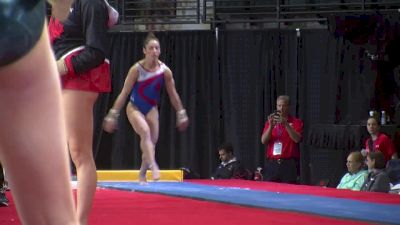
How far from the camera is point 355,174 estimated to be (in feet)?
27.6

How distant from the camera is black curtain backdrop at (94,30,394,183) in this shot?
429 inches

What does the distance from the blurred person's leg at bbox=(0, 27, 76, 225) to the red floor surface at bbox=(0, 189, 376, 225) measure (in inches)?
116

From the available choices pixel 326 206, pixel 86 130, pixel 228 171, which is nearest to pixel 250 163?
pixel 228 171

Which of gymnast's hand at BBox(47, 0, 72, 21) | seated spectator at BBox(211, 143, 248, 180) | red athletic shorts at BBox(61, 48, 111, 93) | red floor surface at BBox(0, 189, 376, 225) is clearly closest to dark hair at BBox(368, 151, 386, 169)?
red floor surface at BBox(0, 189, 376, 225)

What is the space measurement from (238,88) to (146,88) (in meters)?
3.02

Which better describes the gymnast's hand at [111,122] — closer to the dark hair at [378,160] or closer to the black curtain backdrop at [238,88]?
the dark hair at [378,160]

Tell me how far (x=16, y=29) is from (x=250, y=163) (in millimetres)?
10368

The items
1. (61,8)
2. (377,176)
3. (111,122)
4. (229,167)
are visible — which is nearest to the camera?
(61,8)

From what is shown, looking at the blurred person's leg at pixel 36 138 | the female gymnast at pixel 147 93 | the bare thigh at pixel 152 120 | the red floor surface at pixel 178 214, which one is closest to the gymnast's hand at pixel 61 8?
the blurred person's leg at pixel 36 138

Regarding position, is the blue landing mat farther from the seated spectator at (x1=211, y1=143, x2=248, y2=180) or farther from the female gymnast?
the seated spectator at (x1=211, y1=143, x2=248, y2=180)

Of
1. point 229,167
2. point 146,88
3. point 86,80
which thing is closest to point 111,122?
point 146,88

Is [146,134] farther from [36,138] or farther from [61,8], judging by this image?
[36,138]

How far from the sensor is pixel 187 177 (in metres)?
10.8

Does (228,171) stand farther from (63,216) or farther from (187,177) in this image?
(63,216)
